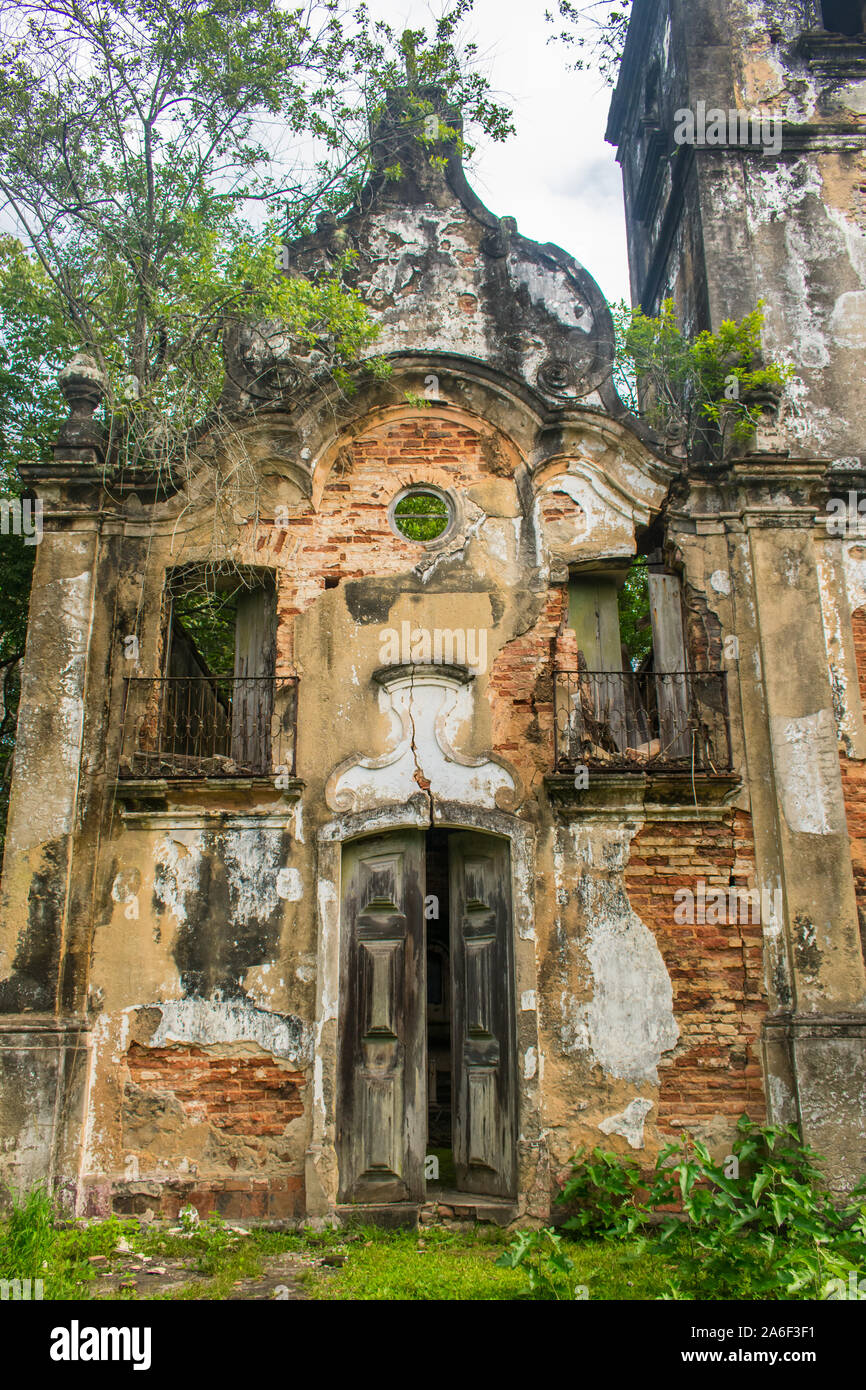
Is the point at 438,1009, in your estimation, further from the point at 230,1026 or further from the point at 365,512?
the point at 365,512

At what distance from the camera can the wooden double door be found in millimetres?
7004

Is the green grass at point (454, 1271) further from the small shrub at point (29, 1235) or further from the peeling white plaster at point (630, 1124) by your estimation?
the small shrub at point (29, 1235)

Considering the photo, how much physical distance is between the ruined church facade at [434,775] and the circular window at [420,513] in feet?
0.26

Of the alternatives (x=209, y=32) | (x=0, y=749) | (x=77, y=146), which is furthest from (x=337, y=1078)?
(x=209, y=32)

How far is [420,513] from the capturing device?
32.5 ft

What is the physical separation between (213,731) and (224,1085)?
248 centimetres

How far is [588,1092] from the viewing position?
22.8ft

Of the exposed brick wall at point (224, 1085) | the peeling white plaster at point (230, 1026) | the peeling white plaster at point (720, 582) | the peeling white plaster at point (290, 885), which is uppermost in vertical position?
the peeling white plaster at point (720, 582)

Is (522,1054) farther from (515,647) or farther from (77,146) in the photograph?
(77,146)

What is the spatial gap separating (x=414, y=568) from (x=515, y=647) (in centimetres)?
99

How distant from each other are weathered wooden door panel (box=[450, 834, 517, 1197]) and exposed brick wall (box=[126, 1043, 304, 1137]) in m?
1.19

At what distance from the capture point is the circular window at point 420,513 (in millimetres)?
8211

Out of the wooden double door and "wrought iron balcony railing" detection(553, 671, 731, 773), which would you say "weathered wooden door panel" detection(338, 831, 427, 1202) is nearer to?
the wooden double door

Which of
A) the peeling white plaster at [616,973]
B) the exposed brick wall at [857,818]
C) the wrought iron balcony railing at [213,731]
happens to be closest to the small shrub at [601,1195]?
the peeling white plaster at [616,973]
